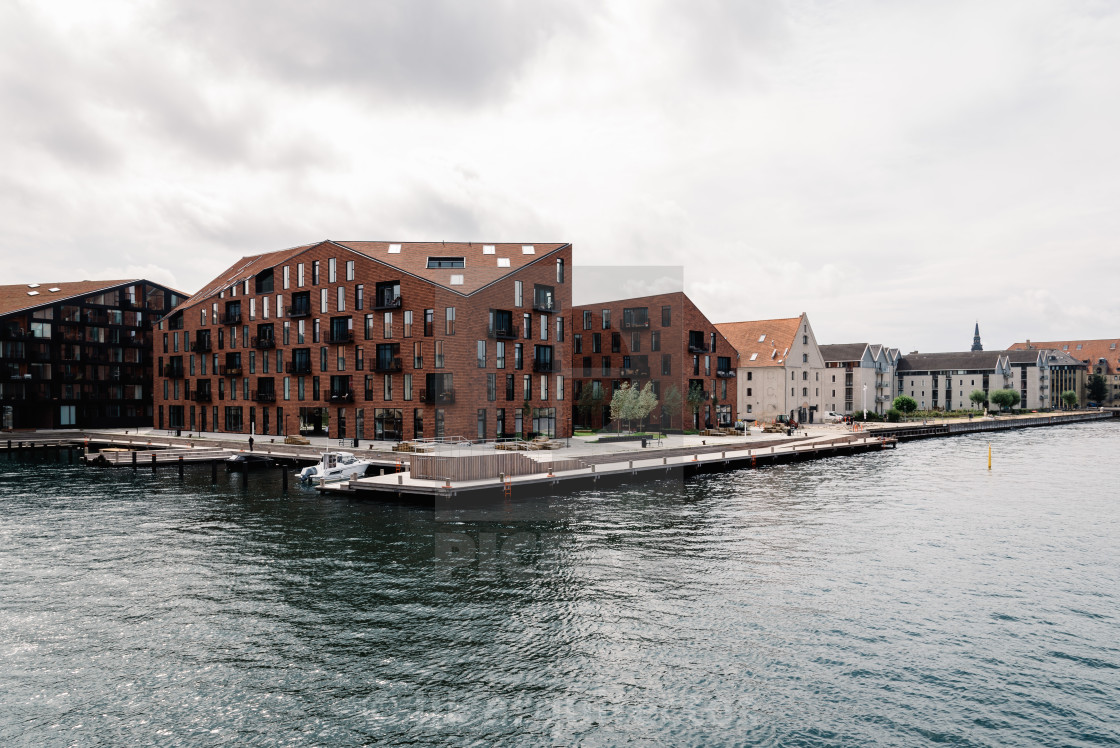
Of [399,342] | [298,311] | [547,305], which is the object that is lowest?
[399,342]

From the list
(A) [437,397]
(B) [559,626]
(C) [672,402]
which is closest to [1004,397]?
(C) [672,402]

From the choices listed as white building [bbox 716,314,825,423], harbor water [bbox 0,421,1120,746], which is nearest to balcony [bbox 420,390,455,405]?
harbor water [bbox 0,421,1120,746]

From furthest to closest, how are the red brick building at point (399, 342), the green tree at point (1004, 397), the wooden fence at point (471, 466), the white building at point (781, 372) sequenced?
the green tree at point (1004, 397) < the white building at point (781, 372) < the red brick building at point (399, 342) < the wooden fence at point (471, 466)

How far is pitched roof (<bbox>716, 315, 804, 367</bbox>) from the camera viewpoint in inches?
3698

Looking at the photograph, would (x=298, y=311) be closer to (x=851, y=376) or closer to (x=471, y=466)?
(x=471, y=466)

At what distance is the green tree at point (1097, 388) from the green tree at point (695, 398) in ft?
522

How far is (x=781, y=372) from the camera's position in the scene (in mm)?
92812

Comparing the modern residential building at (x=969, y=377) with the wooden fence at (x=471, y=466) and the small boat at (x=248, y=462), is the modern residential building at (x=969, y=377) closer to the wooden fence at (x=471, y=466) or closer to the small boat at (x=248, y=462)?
the wooden fence at (x=471, y=466)

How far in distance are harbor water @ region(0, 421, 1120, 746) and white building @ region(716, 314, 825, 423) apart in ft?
188

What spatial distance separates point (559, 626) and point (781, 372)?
8054 centimetres

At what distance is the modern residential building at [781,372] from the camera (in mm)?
93438

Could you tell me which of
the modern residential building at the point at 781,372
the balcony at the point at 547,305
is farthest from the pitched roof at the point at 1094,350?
the balcony at the point at 547,305

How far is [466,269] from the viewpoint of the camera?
63.1m

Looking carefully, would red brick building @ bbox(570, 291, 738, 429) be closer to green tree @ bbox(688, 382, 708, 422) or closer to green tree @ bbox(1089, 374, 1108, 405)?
green tree @ bbox(688, 382, 708, 422)
